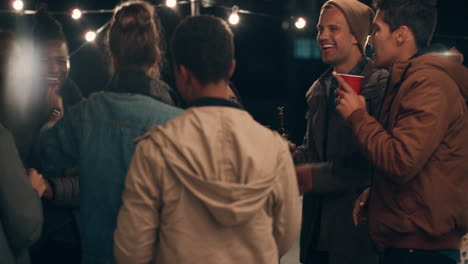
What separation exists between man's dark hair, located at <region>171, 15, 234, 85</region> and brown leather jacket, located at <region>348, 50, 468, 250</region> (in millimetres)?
658

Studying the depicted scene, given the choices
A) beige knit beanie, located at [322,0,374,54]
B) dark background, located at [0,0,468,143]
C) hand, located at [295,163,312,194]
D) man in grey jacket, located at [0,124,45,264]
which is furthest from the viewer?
dark background, located at [0,0,468,143]

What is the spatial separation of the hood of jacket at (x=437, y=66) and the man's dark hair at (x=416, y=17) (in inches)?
4.8

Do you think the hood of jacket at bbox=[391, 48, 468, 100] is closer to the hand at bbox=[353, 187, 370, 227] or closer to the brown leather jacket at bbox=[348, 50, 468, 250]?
the brown leather jacket at bbox=[348, 50, 468, 250]

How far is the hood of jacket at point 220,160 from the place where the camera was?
133cm

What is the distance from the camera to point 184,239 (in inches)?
54.9

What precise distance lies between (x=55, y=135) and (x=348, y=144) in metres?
1.33

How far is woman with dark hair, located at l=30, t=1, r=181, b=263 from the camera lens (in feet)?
5.54

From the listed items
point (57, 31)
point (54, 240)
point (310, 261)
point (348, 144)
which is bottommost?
point (310, 261)

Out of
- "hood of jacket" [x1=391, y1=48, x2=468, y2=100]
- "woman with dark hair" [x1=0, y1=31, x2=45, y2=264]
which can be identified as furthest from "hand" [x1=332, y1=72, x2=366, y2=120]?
"woman with dark hair" [x1=0, y1=31, x2=45, y2=264]

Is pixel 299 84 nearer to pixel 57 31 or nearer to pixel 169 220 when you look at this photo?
pixel 57 31

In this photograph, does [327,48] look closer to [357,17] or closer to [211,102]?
[357,17]

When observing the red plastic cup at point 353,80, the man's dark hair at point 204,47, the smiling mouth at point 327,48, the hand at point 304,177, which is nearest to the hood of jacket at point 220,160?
the man's dark hair at point 204,47

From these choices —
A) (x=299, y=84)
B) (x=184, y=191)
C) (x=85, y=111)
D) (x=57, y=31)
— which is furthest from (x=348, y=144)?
(x=299, y=84)

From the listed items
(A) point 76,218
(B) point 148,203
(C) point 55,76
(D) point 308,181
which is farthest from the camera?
(C) point 55,76
